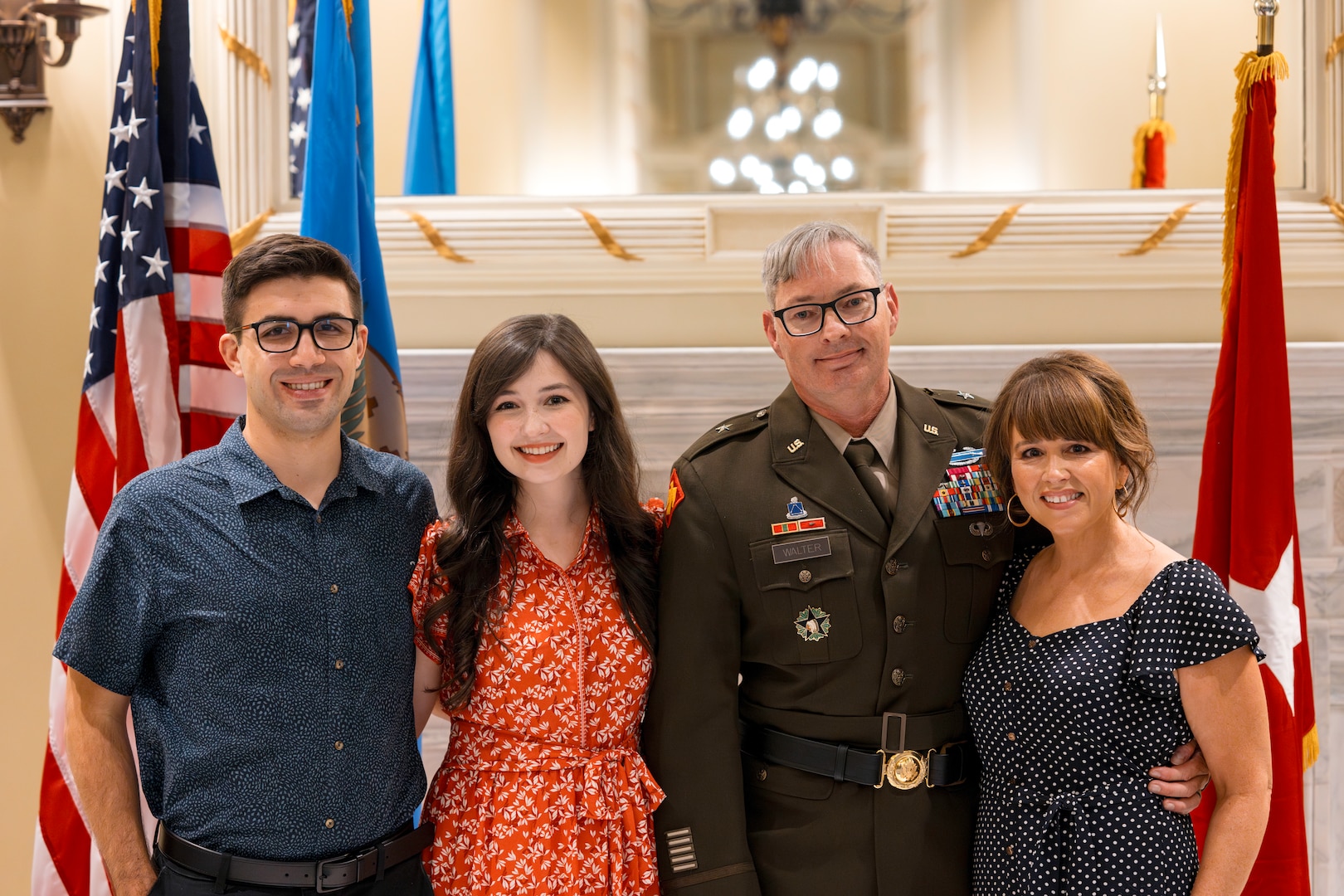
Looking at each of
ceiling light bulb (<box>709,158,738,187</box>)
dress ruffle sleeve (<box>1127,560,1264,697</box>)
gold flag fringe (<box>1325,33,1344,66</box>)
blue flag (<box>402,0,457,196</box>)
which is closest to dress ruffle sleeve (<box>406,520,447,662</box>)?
dress ruffle sleeve (<box>1127,560,1264,697</box>)

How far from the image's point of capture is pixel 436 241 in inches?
119

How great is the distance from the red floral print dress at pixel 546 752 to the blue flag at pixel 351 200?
866 mm

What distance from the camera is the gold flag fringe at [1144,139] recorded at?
10.4 ft

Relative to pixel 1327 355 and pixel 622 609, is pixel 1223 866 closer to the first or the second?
pixel 622 609

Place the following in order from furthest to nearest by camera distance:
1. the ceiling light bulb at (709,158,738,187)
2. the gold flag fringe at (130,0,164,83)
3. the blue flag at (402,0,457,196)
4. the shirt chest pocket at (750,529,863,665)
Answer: the ceiling light bulb at (709,158,738,187) → the blue flag at (402,0,457,196) → the gold flag fringe at (130,0,164,83) → the shirt chest pocket at (750,529,863,665)

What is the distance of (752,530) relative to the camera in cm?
183

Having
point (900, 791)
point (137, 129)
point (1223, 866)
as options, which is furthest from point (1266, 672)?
point (137, 129)

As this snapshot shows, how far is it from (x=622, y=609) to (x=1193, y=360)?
1.90 meters

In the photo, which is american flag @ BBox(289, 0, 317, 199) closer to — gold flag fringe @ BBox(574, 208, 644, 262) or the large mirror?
the large mirror

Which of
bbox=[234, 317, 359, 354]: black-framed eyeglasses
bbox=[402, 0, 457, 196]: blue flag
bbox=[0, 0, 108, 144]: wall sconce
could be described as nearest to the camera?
bbox=[234, 317, 359, 354]: black-framed eyeglasses

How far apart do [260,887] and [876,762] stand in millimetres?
972

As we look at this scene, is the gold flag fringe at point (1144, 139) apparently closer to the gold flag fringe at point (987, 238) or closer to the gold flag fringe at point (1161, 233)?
the gold flag fringe at point (1161, 233)

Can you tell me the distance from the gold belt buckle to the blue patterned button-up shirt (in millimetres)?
795

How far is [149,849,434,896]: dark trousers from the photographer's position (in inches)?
62.1
